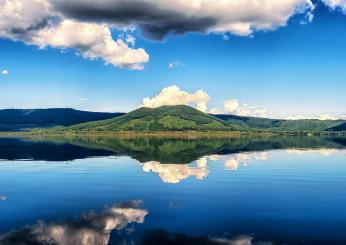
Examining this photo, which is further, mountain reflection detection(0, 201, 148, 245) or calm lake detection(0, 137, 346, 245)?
calm lake detection(0, 137, 346, 245)

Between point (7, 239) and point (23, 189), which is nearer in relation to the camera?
point (7, 239)

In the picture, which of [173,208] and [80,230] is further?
[173,208]

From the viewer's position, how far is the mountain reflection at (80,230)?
84.6 feet

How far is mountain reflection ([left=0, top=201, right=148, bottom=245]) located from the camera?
25.8 metres

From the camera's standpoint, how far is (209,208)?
36.9 meters

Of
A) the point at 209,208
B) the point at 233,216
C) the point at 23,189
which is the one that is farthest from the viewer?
the point at 23,189

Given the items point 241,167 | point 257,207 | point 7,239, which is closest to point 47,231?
point 7,239

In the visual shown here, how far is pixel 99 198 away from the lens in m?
42.4

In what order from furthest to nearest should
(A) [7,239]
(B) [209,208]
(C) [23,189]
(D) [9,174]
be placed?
(D) [9,174], (C) [23,189], (B) [209,208], (A) [7,239]

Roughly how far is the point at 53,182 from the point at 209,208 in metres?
29.1

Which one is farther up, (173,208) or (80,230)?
(80,230)

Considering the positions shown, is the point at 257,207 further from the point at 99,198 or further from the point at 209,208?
the point at 99,198

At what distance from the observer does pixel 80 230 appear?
28.4 metres

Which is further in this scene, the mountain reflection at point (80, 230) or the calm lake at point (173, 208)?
the calm lake at point (173, 208)
